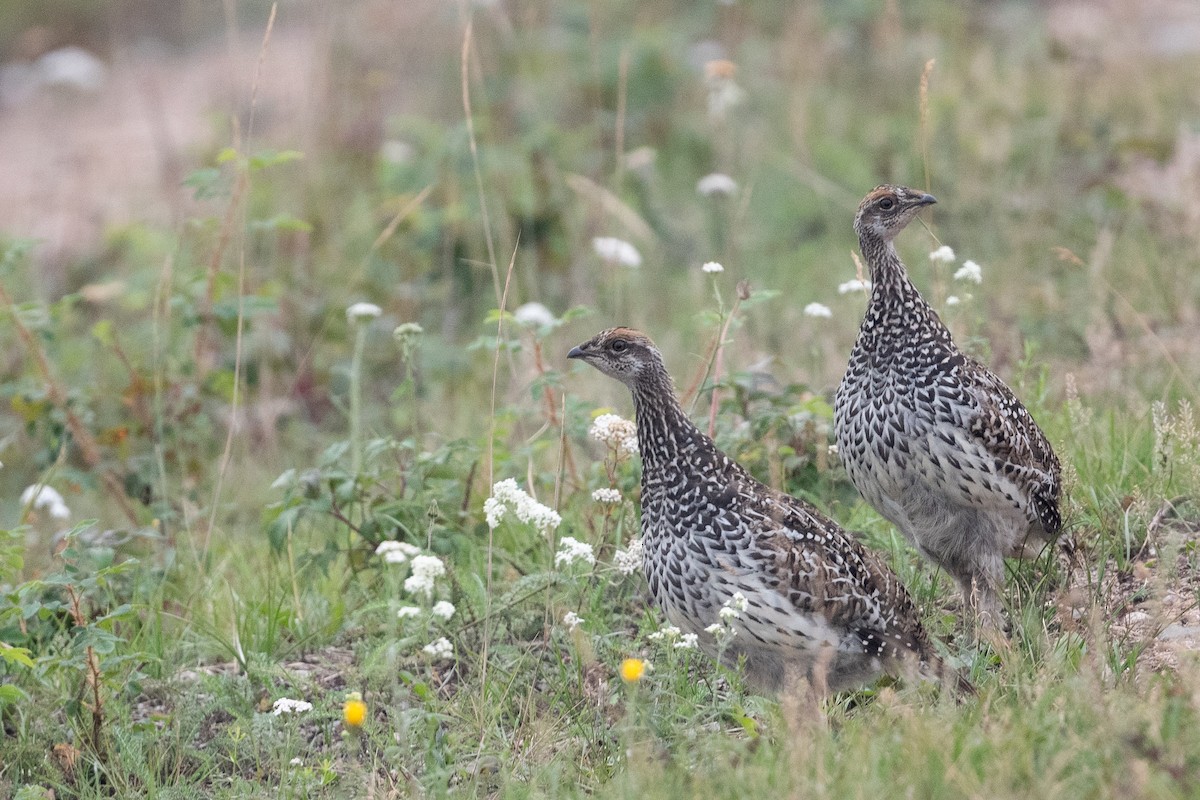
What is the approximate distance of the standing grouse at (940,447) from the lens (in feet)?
15.6

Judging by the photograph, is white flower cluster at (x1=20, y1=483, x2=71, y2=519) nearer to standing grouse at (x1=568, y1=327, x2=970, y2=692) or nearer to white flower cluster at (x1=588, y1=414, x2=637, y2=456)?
white flower cluster at (x1=588, y1=414, x2=637, y2=456)

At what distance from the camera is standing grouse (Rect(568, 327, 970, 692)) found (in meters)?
4.32

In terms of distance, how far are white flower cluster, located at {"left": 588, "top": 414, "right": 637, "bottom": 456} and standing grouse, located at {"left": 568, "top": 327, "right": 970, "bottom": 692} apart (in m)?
0.28

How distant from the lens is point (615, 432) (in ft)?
16.5

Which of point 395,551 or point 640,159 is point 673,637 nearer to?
point 395,551

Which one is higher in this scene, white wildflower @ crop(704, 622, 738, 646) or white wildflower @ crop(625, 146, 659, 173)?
white wildflower @ crop(704, 622, 738, 646)

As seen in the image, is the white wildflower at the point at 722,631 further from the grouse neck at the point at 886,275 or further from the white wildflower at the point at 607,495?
the grouse neck at the point at 886,275

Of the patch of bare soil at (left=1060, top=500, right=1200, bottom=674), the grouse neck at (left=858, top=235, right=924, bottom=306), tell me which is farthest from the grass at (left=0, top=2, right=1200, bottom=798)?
the grouse neck at (left=858, top=235, right=924, bottom=306)

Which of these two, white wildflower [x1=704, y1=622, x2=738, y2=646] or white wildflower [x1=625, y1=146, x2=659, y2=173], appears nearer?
white wildflower [x1=704, y1=622, x2=738, y2=646]

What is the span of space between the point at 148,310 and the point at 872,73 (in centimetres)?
531

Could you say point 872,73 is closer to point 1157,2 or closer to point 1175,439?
point 1157,2

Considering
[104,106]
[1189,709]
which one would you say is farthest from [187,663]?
[104,106]

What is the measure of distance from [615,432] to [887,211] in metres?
1.17

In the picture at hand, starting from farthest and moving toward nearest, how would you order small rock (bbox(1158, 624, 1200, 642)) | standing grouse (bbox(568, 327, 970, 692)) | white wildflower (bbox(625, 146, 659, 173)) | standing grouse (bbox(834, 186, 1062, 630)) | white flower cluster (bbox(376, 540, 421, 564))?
white wildflower (bbox(625, 146, 659, 173))
standing grouse (bbox(834, 186, 1062, 630))
small rock (bbox(1158, 624, 1200, 642))
standing grouse (bbox(568, 327, 970, 692))
white flower cluster (bbox(376, 540, 421, 564))
